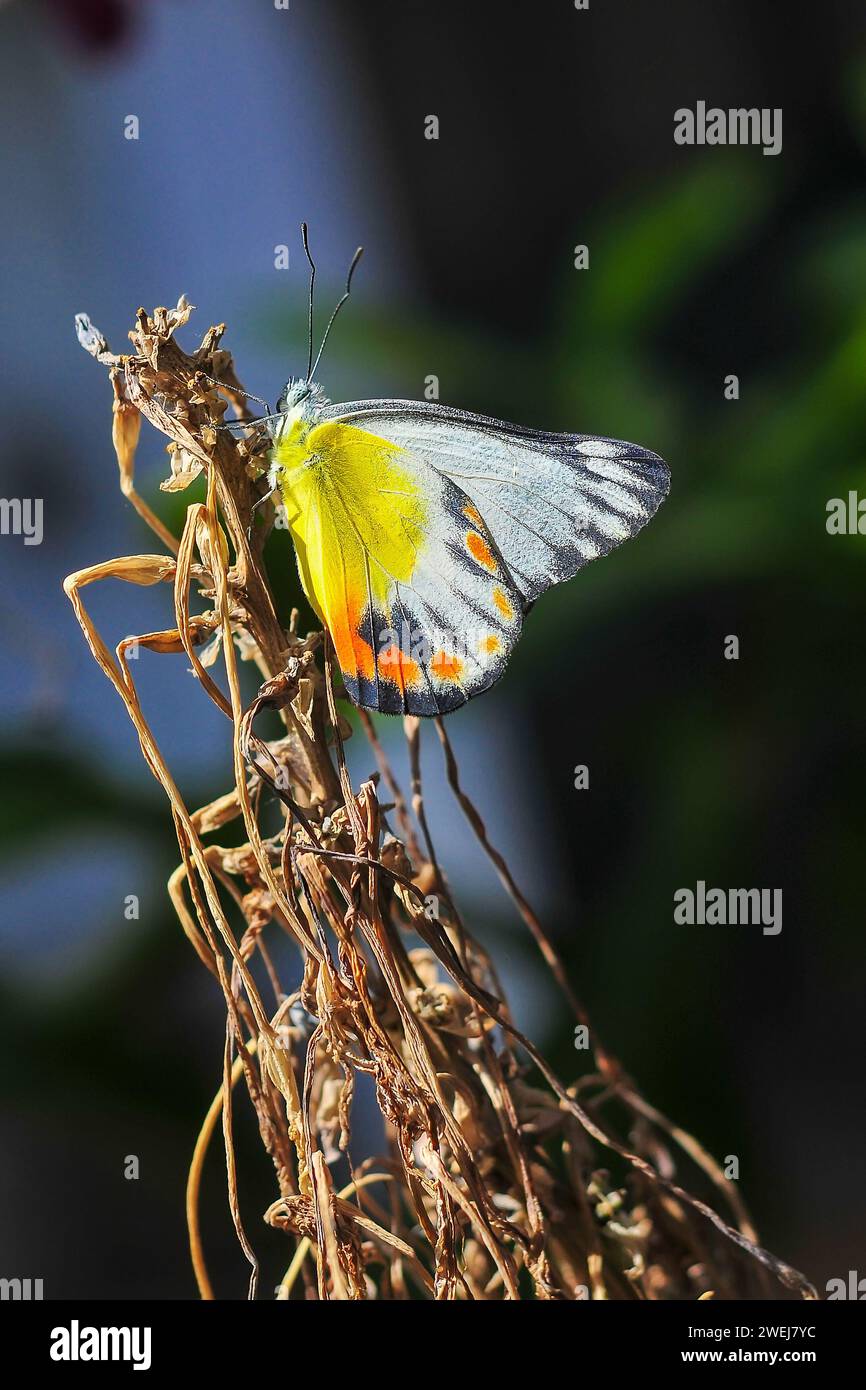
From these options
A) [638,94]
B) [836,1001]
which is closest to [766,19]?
[638,94]

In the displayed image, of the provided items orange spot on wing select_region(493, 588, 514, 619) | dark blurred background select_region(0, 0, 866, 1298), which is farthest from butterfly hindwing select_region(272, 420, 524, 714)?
dark blurred background select_region(0, 0, 866, 1298)

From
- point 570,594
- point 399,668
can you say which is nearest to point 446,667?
point 399,668

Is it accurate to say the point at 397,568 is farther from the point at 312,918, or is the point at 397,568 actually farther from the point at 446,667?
the point at 312,918

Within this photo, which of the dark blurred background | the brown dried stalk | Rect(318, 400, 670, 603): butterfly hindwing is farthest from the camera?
the dark blurred background

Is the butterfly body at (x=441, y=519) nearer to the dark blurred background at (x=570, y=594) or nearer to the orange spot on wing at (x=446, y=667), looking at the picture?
the orange spot on wing at (x=446, y=667)

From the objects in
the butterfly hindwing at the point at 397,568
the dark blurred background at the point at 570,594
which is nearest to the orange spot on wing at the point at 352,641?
the butterfly hindwing at the point at 397,568

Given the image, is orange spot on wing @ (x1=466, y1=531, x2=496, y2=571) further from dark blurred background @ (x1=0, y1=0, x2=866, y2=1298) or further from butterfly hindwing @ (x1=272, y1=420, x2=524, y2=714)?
dark blurred background @ (x1=0, y1=0, x2=866, y2=1298)

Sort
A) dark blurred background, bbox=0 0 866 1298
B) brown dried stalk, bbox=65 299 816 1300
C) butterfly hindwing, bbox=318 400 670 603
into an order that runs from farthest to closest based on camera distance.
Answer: dark blurred background, bbox=0 0 866 1298
butterfly hindwing, bbox=318 400 670 603
brown dried stalk, bbox=65 299 816 1300

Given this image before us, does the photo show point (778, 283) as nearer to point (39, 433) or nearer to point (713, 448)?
point (713, 448)
